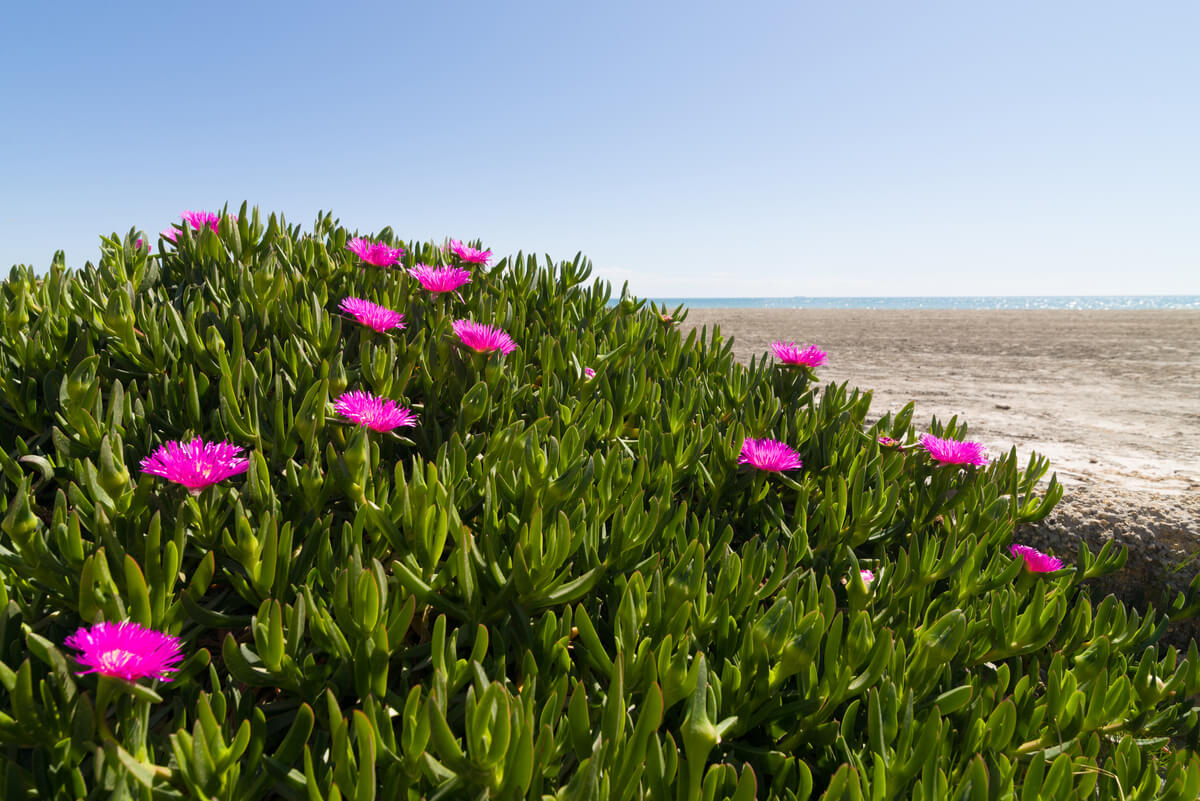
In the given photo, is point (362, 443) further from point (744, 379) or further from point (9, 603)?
point (744, 379)

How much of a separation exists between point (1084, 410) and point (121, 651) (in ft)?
11.6

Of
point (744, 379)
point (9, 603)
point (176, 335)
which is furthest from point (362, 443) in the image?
point (744, 379)

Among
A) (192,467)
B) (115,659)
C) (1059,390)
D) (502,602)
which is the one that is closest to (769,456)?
(502,602)

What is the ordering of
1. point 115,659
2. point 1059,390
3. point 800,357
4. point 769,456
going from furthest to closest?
point 1059,390 < point 800,357 < point 769,456 < point 115,659

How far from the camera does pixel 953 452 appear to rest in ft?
5.35

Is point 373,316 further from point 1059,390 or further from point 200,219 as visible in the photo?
point 1059,390

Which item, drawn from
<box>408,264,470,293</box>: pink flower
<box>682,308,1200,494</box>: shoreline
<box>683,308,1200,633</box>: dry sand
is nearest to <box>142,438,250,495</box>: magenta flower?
<box>408,264,470,293</box>: pink flower

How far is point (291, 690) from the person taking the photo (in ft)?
3.16

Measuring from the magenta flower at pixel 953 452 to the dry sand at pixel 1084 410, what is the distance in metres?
0.40

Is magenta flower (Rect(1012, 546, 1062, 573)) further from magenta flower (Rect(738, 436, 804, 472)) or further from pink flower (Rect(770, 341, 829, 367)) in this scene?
pink flower (Rect(770, 341, 829, 367))

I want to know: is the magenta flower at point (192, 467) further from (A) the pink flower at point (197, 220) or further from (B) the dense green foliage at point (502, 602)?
(A) the pink flower at point (197, 220)

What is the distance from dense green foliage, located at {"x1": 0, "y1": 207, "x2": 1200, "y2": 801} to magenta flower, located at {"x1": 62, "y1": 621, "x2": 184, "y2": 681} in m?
0.03

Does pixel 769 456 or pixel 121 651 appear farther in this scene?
pixel 769 456

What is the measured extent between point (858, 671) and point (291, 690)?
0.85m
